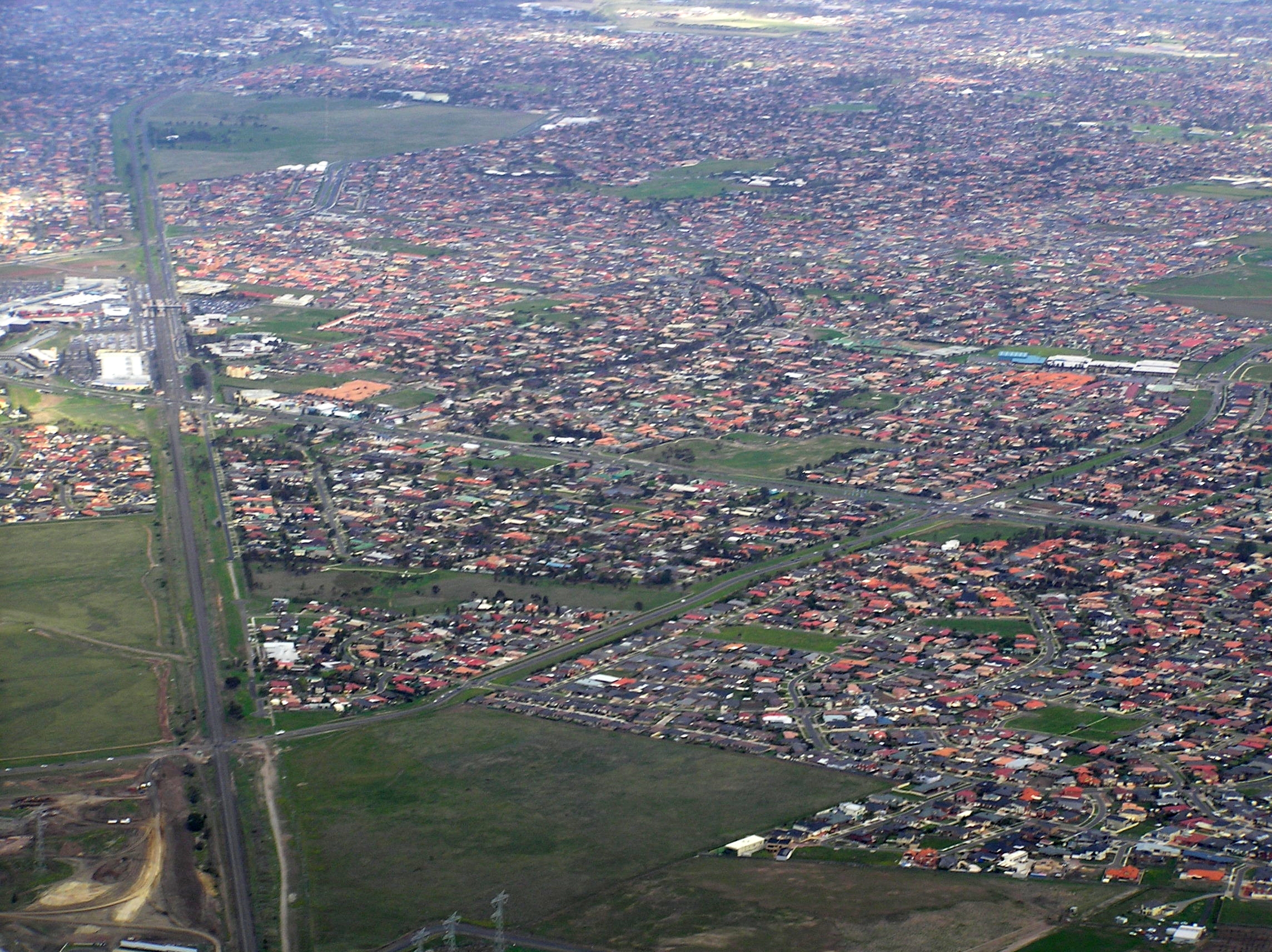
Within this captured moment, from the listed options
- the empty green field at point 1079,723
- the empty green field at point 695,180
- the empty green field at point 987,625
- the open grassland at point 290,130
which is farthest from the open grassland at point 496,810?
the open grassland at point 290,130

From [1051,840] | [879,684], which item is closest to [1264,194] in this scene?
[879,684]

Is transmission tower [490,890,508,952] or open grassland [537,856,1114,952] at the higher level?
transmission tower [490,890,508,952]

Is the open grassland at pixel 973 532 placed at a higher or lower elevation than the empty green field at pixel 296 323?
lower

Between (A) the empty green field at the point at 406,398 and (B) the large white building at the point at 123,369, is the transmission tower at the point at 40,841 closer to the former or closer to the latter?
(A) the empty green field at the point at 406,398

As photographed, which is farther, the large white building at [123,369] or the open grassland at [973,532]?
the large white building at [123,369]

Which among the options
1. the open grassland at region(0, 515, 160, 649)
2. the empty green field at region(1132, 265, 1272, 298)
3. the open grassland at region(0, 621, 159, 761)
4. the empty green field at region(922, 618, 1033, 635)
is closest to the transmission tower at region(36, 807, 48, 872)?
the open grassland at region(0, 621, 159, 761)

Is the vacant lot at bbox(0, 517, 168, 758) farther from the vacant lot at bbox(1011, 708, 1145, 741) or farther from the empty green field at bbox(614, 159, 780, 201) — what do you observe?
the empty green field at bbox(614, 159, 780, 201)

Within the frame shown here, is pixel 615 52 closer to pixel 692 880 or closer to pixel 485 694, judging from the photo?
pixel 485 694
